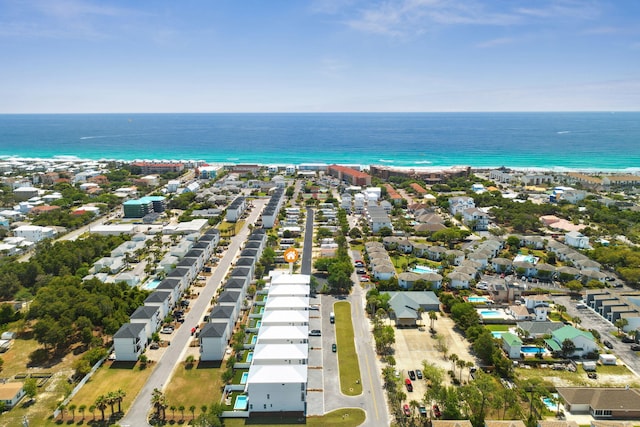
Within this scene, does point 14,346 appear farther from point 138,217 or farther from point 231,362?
point 138,217

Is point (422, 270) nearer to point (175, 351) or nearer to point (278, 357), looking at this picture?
point (278, 357)

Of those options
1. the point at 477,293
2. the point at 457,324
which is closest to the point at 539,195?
the point at 477,293

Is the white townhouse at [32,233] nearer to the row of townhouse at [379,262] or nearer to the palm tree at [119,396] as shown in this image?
the palm tree at [119,396]

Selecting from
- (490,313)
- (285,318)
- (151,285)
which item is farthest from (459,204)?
(151,285)

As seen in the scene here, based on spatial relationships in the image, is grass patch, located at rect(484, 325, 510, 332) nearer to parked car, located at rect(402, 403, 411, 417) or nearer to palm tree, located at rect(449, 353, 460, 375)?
palm tree, located at rect(449, 353, 460, 375)

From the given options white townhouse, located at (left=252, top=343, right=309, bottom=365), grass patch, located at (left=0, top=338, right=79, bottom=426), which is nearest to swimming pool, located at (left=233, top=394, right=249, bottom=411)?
white townhouse, located at (left=252, top=343, right=309, bottom=365)

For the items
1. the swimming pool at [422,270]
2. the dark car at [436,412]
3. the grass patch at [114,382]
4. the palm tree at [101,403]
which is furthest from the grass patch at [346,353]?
the palm tree at [101,403]

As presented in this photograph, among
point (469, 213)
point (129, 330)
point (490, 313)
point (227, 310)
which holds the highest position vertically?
point (469, 213)
